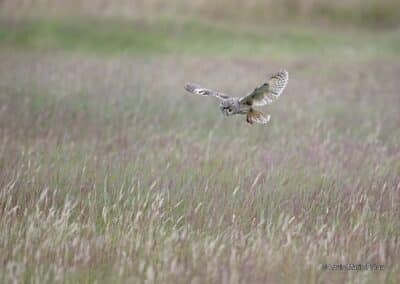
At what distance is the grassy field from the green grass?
7.96 ft

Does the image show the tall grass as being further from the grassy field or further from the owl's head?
the owl's head

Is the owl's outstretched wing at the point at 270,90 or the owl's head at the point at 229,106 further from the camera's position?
the owl's head at the point at 229,106

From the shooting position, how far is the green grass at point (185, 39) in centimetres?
1616

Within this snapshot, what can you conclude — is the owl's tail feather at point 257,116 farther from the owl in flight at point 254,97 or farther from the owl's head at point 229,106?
the owl's head at point 229,106

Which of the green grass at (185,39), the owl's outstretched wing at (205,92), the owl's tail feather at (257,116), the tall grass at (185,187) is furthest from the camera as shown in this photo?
the green grass at (185,39)

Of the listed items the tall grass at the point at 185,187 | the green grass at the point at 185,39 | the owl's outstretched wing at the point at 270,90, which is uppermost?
the owl's outstretched wing at the point at 270,90

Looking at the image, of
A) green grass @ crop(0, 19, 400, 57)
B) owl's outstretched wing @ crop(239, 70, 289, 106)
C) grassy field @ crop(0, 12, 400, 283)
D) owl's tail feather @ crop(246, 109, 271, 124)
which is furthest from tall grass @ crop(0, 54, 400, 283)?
green grass @ crop(0, 19, 400, 57)

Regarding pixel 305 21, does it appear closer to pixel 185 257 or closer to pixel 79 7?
pixel 79 7

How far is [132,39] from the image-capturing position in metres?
16.8

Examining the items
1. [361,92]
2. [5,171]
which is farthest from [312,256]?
[361,92]

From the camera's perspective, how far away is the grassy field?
15.8 feet

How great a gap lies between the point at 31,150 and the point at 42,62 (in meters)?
5.85

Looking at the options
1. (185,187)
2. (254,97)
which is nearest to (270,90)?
(254,97)

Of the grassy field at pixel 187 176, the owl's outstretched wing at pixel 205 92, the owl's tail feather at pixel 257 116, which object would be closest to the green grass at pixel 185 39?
the grassy field at pixel 187 176
